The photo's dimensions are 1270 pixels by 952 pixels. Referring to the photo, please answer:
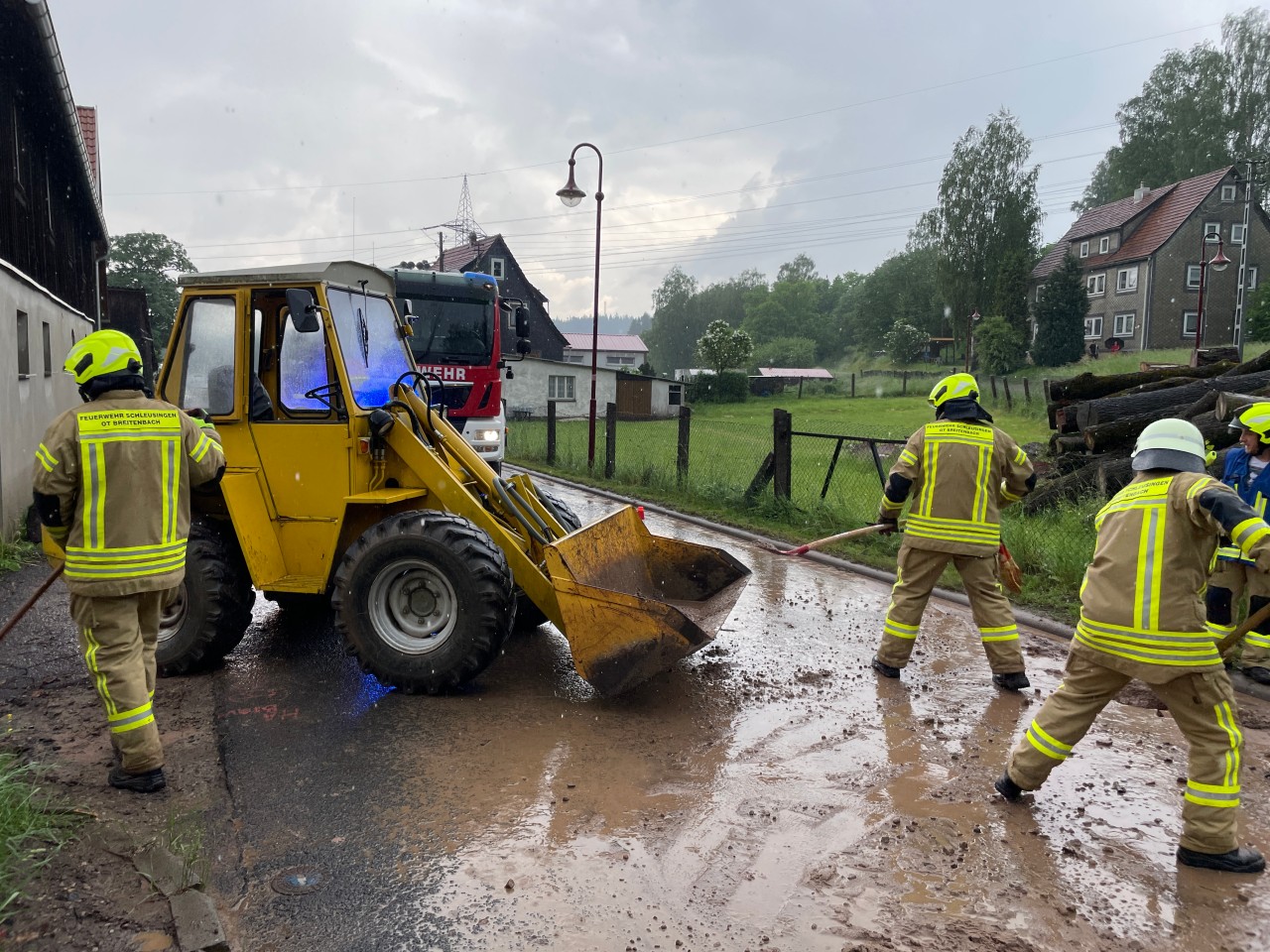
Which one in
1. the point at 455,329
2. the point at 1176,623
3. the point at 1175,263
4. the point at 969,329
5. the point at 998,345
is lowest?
the point at 1176,623

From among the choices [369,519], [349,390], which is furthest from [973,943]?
[349,390]

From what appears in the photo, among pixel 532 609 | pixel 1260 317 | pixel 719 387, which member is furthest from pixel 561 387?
pixel 532 609

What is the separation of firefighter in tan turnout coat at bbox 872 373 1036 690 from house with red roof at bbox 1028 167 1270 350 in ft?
165

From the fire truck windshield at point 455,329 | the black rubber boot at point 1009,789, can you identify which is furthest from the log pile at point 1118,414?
the fire truck windshield at point 455,329

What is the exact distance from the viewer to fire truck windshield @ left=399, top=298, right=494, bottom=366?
1459cm

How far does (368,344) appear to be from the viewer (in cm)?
604

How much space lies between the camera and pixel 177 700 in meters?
5.19

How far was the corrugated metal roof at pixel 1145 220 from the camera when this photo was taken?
49.0 m

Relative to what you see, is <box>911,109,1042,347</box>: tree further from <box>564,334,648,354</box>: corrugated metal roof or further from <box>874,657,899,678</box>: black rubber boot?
<box>874,657,899,678</box>: black rubber boot

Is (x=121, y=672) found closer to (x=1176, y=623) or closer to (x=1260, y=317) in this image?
(x=1176, y=623)

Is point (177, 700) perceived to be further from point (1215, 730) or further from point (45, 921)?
point (1215, 730)

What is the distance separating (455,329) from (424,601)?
10.1 m

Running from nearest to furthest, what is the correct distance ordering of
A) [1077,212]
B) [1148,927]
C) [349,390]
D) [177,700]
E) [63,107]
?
[1148,927] → [177,700] → [349,390] → [63,107] → [1077,212]

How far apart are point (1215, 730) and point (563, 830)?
2.59 meters
